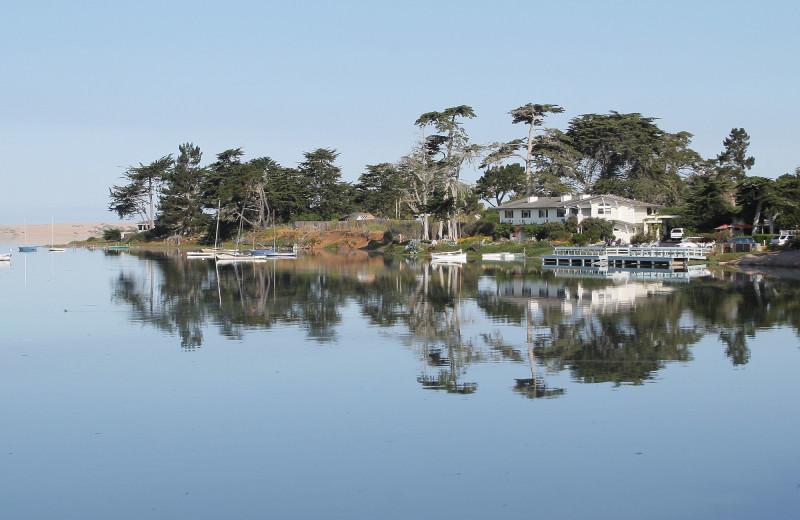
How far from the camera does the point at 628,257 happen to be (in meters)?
63.7

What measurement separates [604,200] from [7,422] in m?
75.8

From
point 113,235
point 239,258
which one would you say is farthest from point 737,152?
point 113,235

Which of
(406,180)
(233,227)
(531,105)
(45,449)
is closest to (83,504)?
(45,449)

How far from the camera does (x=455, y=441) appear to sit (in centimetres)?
1441

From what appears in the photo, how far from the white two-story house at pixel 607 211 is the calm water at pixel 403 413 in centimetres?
5146

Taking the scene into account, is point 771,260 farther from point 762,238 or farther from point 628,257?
point 628,257

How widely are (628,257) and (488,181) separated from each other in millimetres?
45976

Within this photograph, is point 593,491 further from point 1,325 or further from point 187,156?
point 187,156

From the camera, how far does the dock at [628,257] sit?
201ft

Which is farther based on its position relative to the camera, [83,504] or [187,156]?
[187,156]

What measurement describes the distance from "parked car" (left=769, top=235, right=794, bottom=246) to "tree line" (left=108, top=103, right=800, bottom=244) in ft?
9.16

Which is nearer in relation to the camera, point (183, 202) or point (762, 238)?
point (762, 238)

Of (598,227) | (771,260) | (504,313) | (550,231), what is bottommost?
(504,313)

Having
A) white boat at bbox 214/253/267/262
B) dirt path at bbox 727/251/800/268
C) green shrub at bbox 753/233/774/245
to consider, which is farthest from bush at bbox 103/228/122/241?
dirt path at bbox 727/251/800/268
